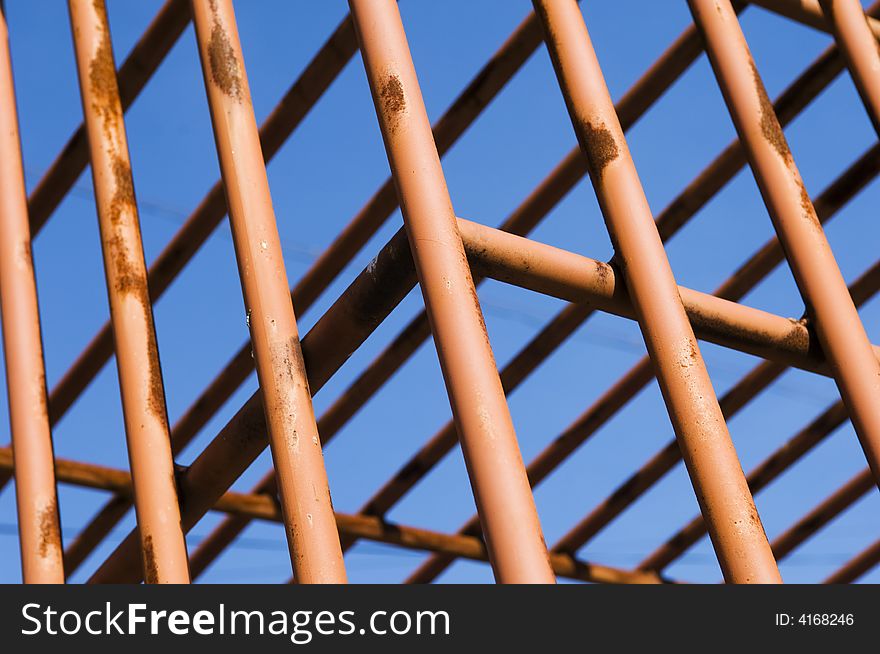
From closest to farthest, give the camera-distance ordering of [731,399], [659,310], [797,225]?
[659,310]
[797,225]
[731,399]

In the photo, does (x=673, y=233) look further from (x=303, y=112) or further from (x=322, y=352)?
(x=322, y=352)

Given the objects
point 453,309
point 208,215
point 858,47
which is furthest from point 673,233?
point 453,309

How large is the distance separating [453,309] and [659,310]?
935mm

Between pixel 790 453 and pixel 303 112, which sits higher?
pixel 303 112

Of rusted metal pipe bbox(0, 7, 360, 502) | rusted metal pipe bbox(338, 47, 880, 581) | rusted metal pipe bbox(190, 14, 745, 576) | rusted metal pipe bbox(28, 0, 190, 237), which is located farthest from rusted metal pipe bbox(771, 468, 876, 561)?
rusted metal pipe bbox(28, 0, 190, 237)

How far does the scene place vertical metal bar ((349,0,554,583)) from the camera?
402cm

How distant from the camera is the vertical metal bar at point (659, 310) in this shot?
170 inches

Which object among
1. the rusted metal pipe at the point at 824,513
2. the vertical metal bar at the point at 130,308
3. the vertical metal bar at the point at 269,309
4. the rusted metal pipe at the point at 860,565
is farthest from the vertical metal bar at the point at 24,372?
the rusted metal pipe at the point at 860,565

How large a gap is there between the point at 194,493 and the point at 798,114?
593cm


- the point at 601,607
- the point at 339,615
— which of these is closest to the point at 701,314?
the point at 601,607

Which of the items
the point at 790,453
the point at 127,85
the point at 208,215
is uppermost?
the point at 127,85

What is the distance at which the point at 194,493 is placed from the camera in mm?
5410

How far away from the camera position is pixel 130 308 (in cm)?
579

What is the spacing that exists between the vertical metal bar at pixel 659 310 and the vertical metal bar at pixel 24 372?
3138 mm
